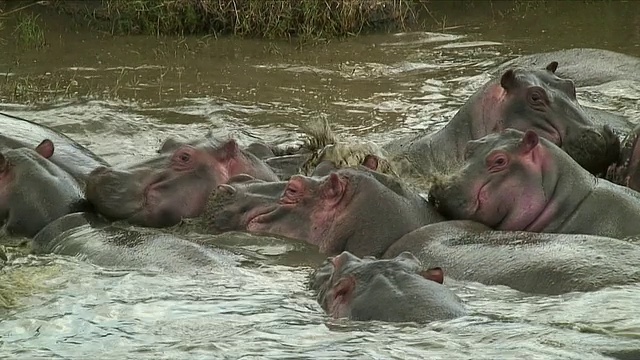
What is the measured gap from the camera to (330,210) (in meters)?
6.63

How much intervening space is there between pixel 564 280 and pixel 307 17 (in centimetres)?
832

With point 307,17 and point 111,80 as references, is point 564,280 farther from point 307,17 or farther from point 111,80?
point 307,17

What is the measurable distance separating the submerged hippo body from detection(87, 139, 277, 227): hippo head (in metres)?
0.14

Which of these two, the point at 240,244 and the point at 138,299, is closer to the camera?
the point at 138,299

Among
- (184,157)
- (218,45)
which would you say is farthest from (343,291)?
(218,45)

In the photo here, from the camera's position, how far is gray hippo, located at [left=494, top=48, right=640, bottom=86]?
35.5ft

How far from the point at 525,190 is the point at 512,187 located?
6cm

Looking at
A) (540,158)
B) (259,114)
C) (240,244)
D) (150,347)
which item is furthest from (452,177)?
(259,114)

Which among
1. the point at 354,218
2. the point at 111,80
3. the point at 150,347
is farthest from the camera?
the point at 111,80

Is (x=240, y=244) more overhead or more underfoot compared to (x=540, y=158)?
more underfoot

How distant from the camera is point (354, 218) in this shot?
6.55 m

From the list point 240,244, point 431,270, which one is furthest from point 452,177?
point 431,270

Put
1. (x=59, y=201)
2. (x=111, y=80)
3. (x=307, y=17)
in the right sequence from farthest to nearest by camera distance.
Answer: (x=307, y=17) < (x=111, y=80) < (x=59, y=201)

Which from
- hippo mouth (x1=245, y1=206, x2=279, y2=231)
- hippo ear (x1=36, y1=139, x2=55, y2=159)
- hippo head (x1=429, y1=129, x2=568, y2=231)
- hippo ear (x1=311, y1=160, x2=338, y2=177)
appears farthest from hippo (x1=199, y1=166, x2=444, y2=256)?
hippo ear (x1=36, y1=139, x2=55, y2=159)
